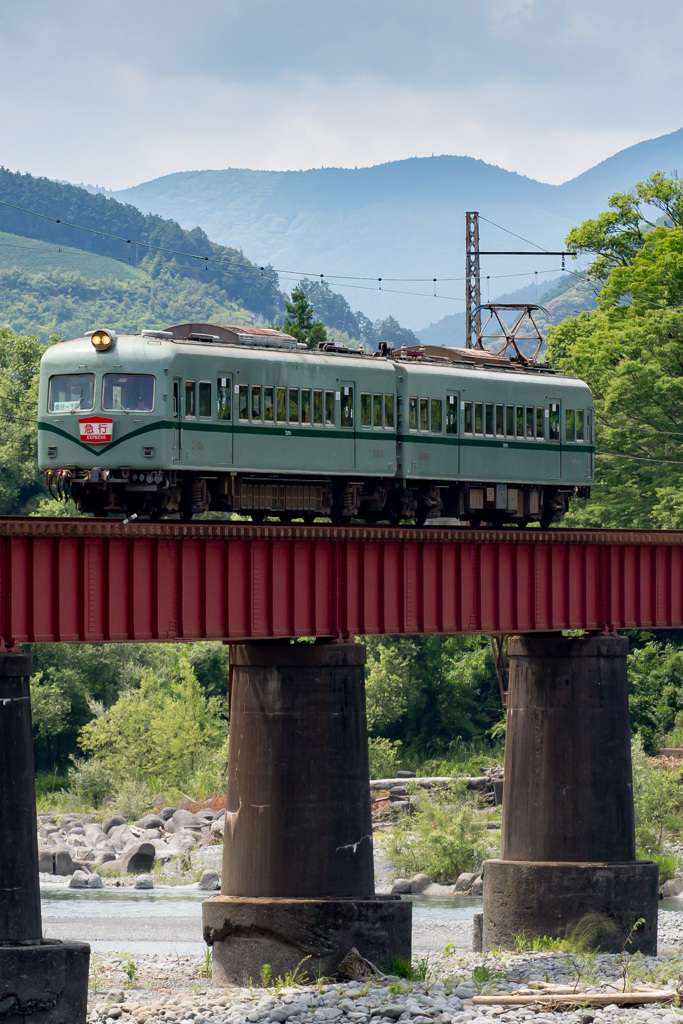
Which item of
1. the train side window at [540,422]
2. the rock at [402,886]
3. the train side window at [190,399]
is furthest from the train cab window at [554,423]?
the rock at [402,886]

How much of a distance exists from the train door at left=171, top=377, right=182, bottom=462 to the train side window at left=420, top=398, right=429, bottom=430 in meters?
6.95

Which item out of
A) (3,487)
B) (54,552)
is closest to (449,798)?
(54,552)

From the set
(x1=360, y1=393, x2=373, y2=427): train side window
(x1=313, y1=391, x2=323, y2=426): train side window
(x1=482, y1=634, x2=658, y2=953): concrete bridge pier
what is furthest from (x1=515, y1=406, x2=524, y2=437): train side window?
(x1=313, y1=391, x2=323, y2=426): train side window

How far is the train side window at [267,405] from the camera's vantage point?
32.9 metres

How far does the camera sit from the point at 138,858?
2190 inches

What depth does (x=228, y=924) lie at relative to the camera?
97.7 feet

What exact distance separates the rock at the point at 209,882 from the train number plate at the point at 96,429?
82.4 feet

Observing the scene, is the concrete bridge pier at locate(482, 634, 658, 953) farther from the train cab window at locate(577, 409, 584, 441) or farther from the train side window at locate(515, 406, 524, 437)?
the train cab window at locate(577, 409, 584, 441)

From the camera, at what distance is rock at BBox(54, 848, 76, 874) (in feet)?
181

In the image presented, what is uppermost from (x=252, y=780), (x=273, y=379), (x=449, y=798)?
(x=273, y=379)

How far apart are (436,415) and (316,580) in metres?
7.45

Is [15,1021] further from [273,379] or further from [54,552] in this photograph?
[273,379]

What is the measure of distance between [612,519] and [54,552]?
49340 mm

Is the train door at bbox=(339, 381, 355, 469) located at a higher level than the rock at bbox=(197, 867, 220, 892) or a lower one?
higher
